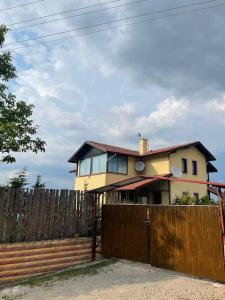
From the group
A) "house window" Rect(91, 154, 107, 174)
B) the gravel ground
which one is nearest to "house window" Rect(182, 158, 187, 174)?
"house window" Rect(91, 154, 107, 174)

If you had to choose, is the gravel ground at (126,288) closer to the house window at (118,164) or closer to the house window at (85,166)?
the house window at (118,164)

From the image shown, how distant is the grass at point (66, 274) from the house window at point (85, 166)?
1697cm

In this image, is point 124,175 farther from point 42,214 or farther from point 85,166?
point 42,214

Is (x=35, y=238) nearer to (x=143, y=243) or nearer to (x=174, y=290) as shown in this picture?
(x=143, y=243)

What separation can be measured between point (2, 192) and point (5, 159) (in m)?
1.12

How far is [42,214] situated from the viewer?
1084 cm

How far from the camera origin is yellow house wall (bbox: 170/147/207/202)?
84.2 ft

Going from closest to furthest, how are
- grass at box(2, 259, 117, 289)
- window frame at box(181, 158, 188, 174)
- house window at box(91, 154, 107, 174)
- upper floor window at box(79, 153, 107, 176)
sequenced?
grass at box(2, 259, 117, 289) → house window at box(91, 154, 107, 174) → upper floor window at box(79, 153, 107, 176) → window frame at box(181, 158, 188, 174)

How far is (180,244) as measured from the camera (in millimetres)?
9406

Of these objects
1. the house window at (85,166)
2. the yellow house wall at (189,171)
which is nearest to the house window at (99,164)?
the house window at (85,166)

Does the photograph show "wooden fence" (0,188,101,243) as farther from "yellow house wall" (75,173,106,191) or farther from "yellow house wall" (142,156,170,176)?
"yellow house wall" (142,156,170,176)

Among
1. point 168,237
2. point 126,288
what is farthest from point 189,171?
point 126,288

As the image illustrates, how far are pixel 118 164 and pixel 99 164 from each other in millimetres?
1669

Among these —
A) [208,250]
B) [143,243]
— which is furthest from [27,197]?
[208,250]
